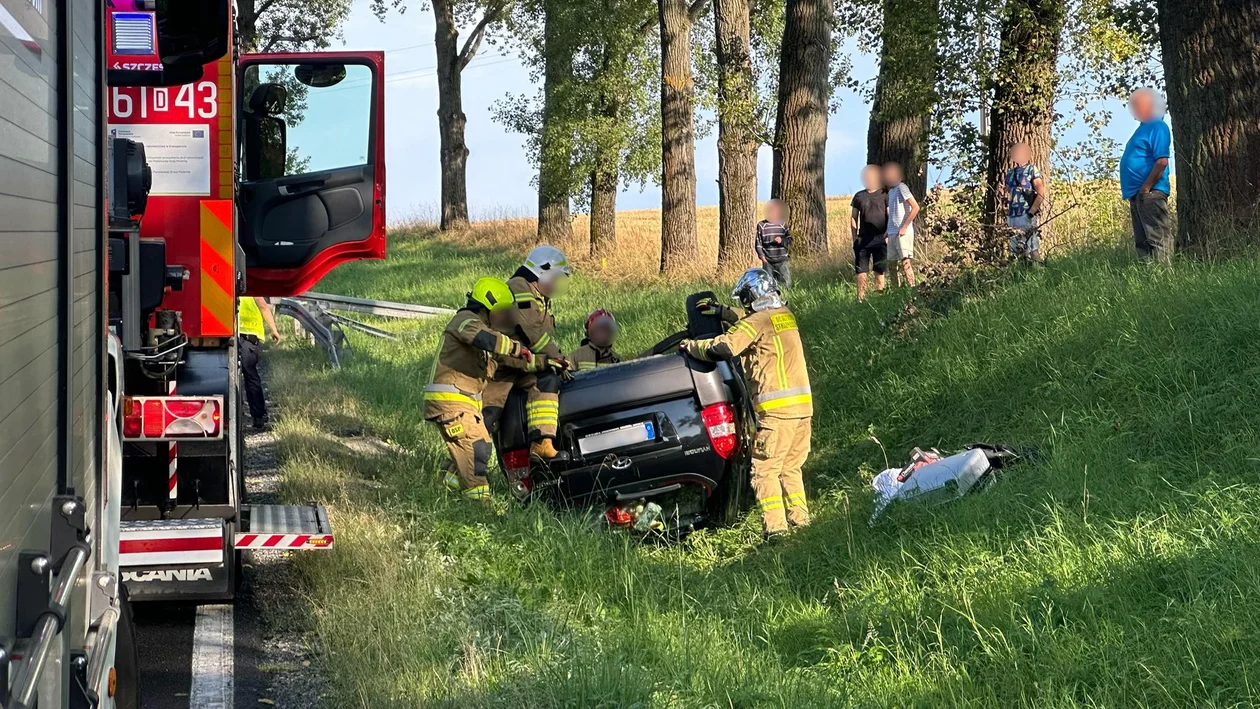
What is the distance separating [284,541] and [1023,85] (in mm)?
7733

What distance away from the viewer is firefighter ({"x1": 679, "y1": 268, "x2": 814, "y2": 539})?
775cm

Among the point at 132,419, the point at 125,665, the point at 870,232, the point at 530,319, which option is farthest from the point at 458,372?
the point at 870,232

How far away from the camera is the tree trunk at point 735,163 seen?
17656mm

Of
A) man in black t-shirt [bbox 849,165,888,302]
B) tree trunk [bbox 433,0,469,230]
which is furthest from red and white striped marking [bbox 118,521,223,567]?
tree trunk [bbox 433,0,469,230]

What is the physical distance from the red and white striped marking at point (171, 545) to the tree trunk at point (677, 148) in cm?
1396

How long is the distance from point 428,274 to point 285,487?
791 inches

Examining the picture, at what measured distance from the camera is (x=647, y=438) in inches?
293

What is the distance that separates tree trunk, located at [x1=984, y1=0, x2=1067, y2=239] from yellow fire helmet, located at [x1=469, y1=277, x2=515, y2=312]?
4476mm

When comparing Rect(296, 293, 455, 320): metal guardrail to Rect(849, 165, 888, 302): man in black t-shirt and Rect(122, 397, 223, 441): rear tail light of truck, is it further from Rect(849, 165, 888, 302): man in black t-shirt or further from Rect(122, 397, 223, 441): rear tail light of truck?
Rect(122, 397, 223, 441): rear tail light of truck

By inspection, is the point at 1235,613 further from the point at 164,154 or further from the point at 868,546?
the point at 164,154

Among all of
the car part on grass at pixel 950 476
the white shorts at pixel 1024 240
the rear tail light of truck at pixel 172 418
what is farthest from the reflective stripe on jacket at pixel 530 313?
the white shorts at pixel 1024 240

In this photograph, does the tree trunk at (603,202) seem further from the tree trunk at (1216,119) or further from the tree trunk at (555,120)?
the tree trunk at (1216,119)

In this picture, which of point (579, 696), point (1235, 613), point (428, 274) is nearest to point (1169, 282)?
point (1235, 613)

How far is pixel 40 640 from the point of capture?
7.72ft
